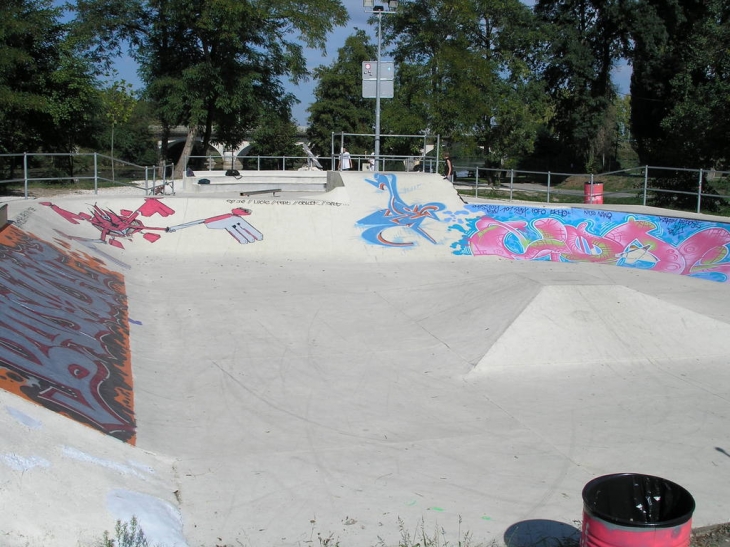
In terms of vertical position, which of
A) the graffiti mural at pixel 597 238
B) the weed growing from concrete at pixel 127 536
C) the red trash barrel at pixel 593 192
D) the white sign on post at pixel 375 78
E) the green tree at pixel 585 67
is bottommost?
the weed growing from concrete at pixel 127 536

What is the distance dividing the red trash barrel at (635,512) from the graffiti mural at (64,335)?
4.77 m

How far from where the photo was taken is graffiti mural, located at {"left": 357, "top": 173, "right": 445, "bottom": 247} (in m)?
18.2

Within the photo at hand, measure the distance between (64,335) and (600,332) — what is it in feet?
27.2

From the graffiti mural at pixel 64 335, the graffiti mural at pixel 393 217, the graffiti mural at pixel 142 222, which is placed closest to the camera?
the graffiti mural at pixel 64 335

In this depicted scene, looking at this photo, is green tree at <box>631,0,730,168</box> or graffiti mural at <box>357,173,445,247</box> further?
green tree at <box>631,0,730,168</box>

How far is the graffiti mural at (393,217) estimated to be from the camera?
1825 cm

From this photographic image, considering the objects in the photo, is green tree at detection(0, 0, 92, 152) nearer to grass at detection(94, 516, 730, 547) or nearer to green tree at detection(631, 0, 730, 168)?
grass at detection(94, 516, 730, 547)

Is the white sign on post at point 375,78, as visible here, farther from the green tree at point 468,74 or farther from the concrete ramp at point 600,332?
the concrete ramp at point 600,332

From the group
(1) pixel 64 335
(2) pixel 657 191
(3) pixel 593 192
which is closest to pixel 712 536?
(1) pixel 64 335

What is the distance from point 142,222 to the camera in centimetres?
1723

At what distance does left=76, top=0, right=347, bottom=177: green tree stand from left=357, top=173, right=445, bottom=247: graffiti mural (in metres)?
15.3

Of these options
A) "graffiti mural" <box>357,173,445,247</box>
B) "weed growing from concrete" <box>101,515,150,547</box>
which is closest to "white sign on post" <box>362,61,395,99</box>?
"graffiti mural" <box>357,173,445,247</box>

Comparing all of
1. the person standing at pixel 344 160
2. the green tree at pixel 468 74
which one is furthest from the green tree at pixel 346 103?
the person standing at pixel 344 160

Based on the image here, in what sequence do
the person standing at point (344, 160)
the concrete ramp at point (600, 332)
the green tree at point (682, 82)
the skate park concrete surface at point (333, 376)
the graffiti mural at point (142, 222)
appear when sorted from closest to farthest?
the skate park concrete surface at point (333, 376), the concrete ramp at point (600, 332), the graffiti mural at point (142, 222), the person standing at point (344, 160), the green tree at point (682, 82)
